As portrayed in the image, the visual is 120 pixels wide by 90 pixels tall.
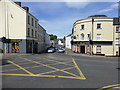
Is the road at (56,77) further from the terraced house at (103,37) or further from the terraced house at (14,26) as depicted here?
the terraced house at (103,37)

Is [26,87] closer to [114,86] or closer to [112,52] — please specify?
[114,86]

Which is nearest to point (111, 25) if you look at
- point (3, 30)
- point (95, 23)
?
point (95, 23)

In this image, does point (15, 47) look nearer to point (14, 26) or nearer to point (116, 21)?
point (14, 26)

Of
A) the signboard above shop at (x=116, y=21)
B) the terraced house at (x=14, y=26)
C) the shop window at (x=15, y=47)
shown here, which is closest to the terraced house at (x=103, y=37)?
the signboard above shop at (x=116, y=21)

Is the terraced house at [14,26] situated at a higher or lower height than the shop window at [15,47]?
higher

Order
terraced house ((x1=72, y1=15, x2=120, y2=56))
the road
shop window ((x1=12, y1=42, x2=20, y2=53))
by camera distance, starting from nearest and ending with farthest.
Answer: the road → shop window ((x1=12, y1=42, x2=20, y2=53)) → terraced house ((x1=72, y1=15, x2=120, y2=56))

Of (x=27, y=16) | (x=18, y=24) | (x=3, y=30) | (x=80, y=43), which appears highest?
(x=27, y=16)

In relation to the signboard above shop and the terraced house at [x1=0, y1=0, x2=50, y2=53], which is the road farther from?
the signboard above shop

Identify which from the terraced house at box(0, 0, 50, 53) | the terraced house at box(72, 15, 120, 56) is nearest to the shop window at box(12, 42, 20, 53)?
the terraced house at box(0, 0, 50, 53)

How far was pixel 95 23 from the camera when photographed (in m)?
26.5

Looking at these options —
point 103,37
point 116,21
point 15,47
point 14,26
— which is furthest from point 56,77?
point 116,21

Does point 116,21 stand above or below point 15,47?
above

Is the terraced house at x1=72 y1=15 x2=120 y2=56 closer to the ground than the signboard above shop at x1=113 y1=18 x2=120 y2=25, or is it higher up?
closer to the ground

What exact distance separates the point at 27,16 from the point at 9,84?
20.2 m
